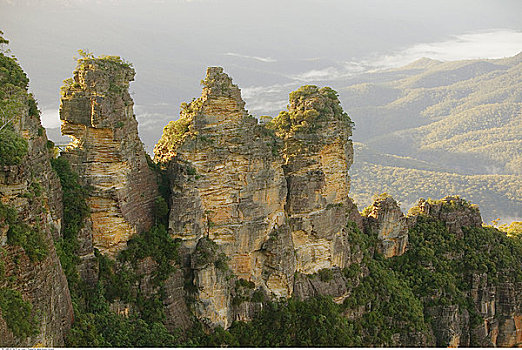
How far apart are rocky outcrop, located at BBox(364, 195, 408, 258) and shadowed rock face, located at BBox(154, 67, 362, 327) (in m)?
5.82

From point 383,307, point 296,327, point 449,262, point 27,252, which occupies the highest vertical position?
point 27,252

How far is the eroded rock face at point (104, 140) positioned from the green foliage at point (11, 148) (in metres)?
5.91

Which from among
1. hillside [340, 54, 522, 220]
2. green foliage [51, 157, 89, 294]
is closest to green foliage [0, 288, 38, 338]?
green foliage [51, 157, 89, 294]

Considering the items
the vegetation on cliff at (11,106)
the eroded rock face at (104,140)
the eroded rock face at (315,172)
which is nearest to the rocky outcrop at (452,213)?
the eroded rock face at (315,172)

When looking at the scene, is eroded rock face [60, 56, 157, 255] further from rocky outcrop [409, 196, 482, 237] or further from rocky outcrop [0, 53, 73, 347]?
rocky outcrop [409, 196, 482, 237]

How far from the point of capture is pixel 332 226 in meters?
33.4

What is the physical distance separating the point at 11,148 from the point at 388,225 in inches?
1074

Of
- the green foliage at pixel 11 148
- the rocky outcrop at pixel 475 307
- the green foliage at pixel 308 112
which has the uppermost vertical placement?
the green foliage at pixel 308 112

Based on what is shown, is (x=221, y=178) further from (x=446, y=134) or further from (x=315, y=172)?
(x=446, y=134)

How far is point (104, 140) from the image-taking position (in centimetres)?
2473

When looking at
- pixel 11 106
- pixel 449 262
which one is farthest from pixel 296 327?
pixel 11 106

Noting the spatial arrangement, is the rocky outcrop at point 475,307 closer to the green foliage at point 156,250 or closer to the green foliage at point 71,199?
the green foliage at point 156,250

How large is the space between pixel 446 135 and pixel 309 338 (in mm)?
123864

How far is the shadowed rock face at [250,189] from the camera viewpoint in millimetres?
27375
